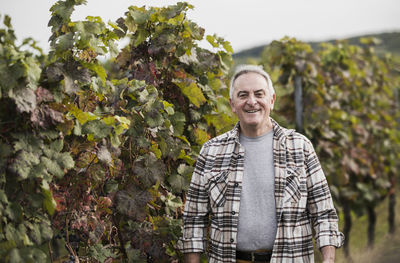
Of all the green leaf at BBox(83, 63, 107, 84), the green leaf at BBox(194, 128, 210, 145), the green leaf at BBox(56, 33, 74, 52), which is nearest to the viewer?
the green leaf at BBox(56, 33, 74, 52)

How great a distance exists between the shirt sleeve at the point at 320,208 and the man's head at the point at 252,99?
0.94ft

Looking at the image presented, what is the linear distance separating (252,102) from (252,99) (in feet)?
0.07

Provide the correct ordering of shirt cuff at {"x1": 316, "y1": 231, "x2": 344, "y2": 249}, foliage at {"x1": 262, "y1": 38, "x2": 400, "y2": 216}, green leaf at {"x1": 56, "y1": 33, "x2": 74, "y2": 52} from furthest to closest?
1. foliage at {"x1": 262, "y1": 38, "x2": 400, "y2": 216}
2. shirt cuff at {"x1": 316, "y1": 231, "x2": 344, "y2": 249}
3. green leaf at {"x1": 56, "y1": 33, "x2": 74, "y2": 52}

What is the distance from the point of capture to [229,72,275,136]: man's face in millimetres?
2420

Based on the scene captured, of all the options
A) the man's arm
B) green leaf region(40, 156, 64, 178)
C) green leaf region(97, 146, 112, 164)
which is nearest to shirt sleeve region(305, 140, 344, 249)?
the man's arm

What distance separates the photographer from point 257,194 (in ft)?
7.66

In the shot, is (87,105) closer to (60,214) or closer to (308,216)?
(60,214)

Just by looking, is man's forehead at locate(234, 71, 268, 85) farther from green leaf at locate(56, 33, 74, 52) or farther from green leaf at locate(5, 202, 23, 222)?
Answer: green leaf at locate(5, 202, 23, 222)

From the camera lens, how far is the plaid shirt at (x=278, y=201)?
226 centimetres

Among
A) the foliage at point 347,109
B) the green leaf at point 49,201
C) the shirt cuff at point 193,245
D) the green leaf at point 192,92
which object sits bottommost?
the shirt cuff at point 193,245

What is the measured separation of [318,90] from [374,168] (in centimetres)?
265

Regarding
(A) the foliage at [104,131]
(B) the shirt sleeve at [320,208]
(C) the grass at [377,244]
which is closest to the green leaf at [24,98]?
(A) the foliage at [104,131]

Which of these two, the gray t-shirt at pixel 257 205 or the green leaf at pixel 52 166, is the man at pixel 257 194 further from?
the green leaf at pixel 52 166

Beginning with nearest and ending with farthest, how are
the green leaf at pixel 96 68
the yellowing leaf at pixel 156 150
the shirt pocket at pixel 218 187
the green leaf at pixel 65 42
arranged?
the green leaf at pixel 65 42, the green leaf at pixel 96 68, the shirt pocket at pixel 218 187, the yellowing leaf at pixel 156 150
